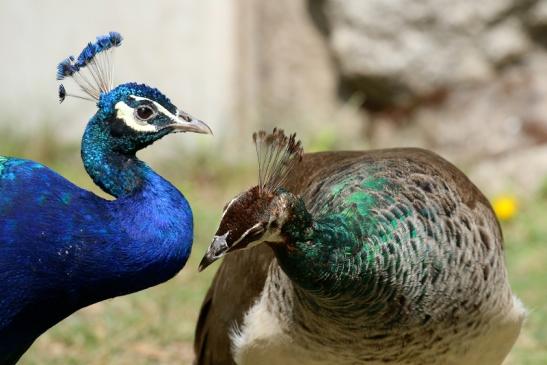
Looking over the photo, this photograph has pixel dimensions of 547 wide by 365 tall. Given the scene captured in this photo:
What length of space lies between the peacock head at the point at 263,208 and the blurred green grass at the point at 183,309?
1.28 meters

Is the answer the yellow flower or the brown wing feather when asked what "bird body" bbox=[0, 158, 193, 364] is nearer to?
the brown wing feather

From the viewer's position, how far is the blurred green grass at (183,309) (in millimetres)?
3943

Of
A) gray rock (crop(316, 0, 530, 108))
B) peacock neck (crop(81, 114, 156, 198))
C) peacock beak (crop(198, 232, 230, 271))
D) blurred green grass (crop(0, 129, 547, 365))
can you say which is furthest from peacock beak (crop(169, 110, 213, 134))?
gray rock (crop(316, 0, 530, 108))

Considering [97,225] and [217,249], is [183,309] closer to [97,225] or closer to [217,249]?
[97,225]

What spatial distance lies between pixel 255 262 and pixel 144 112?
686 mm

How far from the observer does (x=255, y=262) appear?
2.92 metres

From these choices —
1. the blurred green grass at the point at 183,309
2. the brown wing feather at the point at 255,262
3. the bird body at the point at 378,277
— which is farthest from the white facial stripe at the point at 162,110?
the blurred green grass at the point at 183,309

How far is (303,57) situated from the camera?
19.1 ft

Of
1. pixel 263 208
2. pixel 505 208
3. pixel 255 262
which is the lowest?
pixel 263 208

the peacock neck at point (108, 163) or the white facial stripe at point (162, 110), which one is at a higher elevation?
the white facial stripe at point (162, 110)

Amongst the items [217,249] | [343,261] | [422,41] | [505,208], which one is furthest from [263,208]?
[422,41]

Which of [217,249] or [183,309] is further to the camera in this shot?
[183,309]

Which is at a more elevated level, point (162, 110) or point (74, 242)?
point (162, 110)

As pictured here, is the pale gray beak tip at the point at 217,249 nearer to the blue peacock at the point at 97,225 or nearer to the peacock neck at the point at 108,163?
the blue peacock at the point at 97,225
